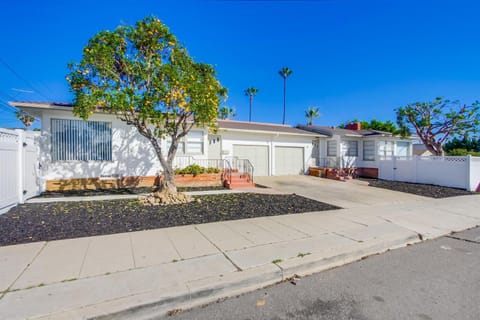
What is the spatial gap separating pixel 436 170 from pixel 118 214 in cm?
1544

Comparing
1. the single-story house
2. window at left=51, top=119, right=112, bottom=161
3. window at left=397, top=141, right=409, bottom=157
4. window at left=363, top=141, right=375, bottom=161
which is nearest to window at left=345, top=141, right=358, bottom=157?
window at left=363, top=141, right=375, bottom=161

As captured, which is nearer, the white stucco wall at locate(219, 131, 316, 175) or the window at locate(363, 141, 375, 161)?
the white stucco wall at locate(219, 131, 316, 175)

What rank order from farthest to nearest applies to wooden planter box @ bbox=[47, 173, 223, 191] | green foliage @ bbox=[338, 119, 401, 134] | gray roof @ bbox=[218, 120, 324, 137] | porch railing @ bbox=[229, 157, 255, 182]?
1. green foliage @ bbox=[338, 119, 401, 134]
2. gray roof @ bbox=[218, 120, 324, 137]
3. porch railing @ bbox=[229, 157, 255, 182]
4. wooden planter box @ bbox=[47, 173, 223, 191]

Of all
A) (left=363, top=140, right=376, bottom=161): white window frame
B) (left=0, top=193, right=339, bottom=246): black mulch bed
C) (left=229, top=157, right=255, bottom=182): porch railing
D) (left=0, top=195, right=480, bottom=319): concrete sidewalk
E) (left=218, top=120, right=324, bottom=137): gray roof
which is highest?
(left=218, top=120, right=324, bottom=137): gray roof

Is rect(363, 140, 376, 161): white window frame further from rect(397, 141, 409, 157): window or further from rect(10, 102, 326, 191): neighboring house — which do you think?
rect(10, 102, 326, 191): neighboring house

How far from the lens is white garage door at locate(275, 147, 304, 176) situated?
55.0ft

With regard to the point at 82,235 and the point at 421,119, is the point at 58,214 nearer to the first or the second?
the point at 82,235

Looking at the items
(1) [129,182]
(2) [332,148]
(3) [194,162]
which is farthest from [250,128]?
(1) [129,182]

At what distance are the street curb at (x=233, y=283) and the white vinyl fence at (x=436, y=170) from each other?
11.7 meters

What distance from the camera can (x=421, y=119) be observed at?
51.2ft

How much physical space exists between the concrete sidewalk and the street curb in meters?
0.01

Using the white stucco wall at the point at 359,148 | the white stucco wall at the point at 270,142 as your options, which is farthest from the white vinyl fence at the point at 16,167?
the white stucco wall at the point at 359,148

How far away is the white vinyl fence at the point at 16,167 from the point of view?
6.03m

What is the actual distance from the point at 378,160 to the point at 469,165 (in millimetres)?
5216
